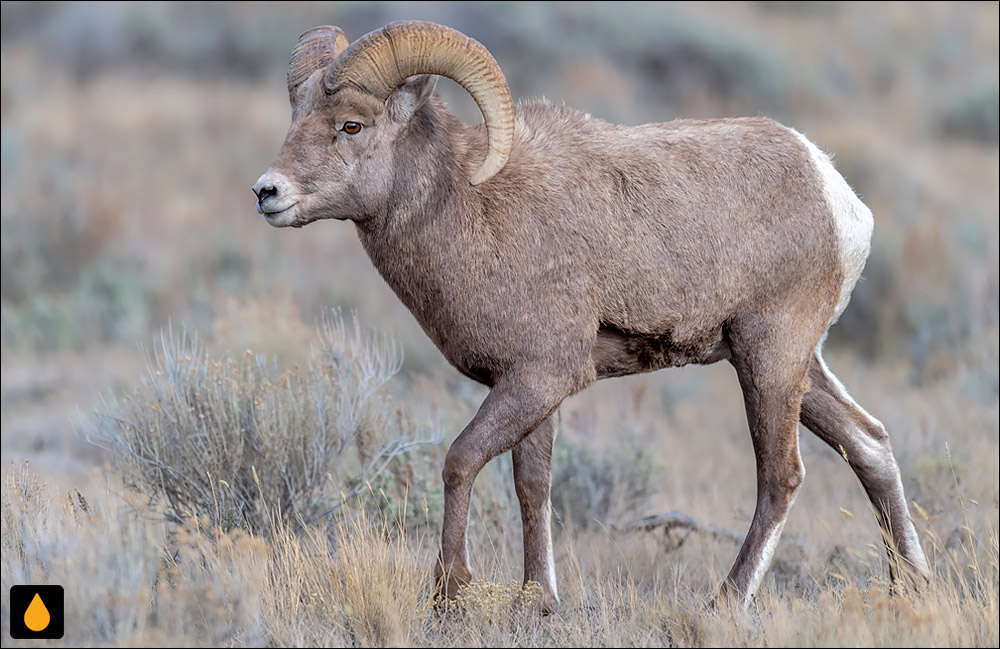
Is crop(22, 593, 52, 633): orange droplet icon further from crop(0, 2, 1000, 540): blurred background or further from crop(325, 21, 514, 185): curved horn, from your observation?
crop(325, 21, 514, 185): curved horn

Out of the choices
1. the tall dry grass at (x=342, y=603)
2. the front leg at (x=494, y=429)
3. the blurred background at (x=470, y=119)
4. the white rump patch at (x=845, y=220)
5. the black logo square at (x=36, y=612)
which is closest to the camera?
the black logo square at (x=36, y=612)

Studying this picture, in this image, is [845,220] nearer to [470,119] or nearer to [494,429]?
[494,429]

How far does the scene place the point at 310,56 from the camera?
5.14 m

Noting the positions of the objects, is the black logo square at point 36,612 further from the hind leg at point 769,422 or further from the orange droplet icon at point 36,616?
the hind leg at point 769,422

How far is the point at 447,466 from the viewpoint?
15.9 feet

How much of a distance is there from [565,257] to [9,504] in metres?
2.55

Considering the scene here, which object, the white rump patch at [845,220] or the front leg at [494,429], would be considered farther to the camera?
the white rump patch at [845,220]

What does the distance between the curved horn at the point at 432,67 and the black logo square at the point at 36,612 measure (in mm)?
2215

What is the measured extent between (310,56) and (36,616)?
8.23 feet

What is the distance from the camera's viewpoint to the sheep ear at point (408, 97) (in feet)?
16.3

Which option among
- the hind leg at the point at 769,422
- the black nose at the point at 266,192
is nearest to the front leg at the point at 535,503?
the hind leg at the point at 769,422

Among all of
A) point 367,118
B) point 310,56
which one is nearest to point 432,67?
point 367,118

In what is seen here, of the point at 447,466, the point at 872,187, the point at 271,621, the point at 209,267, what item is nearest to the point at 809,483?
the point at 447,466

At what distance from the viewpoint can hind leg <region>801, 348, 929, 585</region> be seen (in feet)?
18.2
